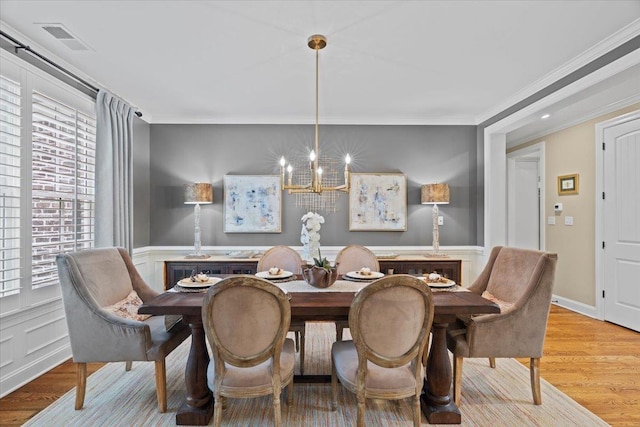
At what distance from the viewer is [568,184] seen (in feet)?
14.8

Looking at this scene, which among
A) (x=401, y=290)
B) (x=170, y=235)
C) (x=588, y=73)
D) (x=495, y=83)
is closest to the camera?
(x=401, y=290)

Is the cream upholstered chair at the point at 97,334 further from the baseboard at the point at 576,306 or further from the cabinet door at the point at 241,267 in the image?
the baseboard at the point at 576,306

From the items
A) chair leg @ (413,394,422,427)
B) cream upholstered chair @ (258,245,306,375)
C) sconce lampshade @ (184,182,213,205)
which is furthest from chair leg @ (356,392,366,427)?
sconce lampshade @ (184,182,213,205)

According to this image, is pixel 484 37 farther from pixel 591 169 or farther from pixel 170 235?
pixel 170 235

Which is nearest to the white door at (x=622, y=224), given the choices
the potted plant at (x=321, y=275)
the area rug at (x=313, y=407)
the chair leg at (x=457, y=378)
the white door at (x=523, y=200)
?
the white door at (x=523, y=200)

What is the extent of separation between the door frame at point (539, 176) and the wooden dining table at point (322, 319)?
365cm

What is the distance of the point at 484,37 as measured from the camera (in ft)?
8.24

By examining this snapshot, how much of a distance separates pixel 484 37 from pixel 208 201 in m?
3.35

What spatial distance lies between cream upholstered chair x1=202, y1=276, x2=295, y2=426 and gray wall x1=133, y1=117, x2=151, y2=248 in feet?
9.62

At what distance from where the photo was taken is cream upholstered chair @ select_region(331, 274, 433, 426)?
5.62ft

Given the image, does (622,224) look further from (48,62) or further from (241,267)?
(48,62)

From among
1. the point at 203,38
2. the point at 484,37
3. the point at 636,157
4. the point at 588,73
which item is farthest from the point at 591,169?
the point at 203,38

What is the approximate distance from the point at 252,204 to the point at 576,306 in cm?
447

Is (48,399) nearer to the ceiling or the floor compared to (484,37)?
A: nearer to the floor
